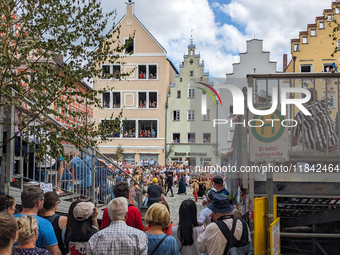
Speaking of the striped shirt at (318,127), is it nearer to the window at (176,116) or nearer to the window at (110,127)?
the window at (110,127)

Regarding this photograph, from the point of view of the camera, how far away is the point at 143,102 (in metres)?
42.8

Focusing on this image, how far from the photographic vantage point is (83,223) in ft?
13.1

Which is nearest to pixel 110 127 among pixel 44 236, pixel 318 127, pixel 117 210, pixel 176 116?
pixel 44 236

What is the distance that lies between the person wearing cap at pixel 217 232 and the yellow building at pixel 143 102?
37.6 metres

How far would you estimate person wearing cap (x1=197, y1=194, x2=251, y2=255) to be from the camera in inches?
158

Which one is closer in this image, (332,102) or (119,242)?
(119,242)

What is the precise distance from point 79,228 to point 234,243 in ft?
5.51

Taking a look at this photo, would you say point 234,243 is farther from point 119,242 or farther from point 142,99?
point 142,99

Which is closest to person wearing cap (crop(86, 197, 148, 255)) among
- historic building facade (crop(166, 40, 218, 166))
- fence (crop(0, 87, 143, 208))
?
fence (crop(0, 87, 143, 208))

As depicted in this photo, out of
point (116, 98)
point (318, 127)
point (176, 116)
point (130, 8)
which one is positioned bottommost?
point (318, 127)

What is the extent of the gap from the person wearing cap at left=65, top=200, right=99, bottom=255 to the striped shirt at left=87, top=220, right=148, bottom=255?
452 millimetres

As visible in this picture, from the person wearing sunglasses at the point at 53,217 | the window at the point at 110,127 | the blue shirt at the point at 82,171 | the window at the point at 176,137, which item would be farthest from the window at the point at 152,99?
the person wearing sunglasses at the point at 53,217

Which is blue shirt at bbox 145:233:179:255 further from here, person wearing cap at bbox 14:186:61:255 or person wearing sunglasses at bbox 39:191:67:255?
person wearing sunglasses at bbox 39:191:67:255

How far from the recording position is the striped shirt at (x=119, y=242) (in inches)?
135
